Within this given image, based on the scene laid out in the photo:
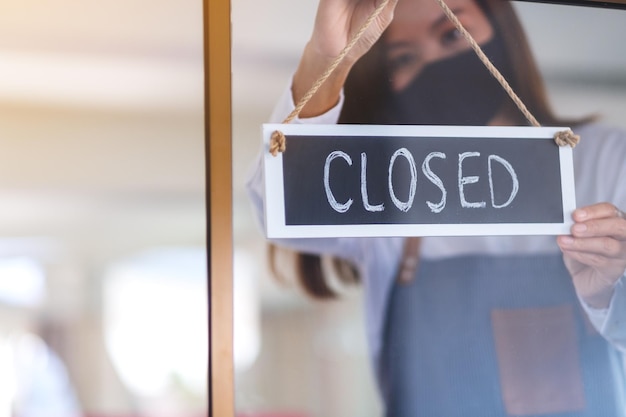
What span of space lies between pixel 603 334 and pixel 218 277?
25.4 inches

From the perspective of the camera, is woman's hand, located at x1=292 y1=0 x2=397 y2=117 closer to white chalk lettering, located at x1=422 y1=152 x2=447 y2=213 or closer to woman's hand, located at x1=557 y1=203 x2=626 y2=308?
white chalk lettering, located at x1=422 y1=152 x2=447 y2=213

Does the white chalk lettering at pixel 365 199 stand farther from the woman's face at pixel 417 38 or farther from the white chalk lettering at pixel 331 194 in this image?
the woman's face at pixel 417 38

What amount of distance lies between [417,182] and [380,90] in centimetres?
33

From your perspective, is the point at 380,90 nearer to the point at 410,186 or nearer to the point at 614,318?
the point at 410,186

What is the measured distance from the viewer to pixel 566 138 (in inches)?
40.1

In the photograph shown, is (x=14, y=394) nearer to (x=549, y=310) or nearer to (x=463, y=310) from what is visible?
(x=463, y=310)

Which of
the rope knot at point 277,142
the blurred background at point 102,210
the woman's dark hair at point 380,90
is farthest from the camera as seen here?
the woman's dark hair at point 380,90

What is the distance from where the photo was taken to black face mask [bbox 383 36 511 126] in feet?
4.21

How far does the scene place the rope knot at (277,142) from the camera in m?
0.93

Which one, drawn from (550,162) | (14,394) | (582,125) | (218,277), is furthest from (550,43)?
(14,394)

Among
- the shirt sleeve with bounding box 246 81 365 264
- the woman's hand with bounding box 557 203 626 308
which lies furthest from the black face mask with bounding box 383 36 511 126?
the woman's hand with bounding box 557 203 626 308

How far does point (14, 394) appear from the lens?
1.09 metres

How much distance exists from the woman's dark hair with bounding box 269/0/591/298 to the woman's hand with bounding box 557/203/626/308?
18cm

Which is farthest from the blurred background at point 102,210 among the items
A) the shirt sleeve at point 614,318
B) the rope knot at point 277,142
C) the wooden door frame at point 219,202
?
the shirt sleeve at point 614,318
